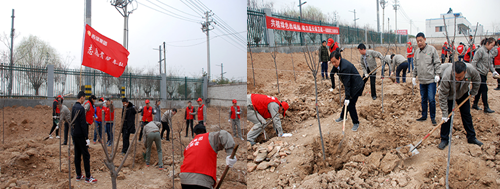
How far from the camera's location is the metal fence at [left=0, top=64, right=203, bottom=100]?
6.66m

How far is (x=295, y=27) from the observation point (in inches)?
295

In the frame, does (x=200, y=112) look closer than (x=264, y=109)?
No

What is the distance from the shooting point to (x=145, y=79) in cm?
855

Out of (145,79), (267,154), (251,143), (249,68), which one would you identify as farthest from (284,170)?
(145,79)

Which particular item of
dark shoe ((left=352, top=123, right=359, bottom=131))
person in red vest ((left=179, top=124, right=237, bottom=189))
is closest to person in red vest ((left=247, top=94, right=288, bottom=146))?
dark shoe ((left=352, top=123, right=359, bottom=131))

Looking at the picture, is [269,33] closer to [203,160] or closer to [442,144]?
[442,144]

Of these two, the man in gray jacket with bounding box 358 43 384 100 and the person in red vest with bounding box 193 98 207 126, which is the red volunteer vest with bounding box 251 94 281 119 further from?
the person in red vest with bounding box 193 98 207 126

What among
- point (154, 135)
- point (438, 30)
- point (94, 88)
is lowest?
point (154, 135)

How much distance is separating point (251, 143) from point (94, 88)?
6.91 m

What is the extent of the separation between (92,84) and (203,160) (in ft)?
24.6

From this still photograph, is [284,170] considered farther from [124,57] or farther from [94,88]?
[94,88]

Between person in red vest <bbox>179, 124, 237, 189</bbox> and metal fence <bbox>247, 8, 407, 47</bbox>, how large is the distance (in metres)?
1.52

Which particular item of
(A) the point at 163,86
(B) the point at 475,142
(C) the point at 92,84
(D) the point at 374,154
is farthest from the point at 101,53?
(B) the point at 475,142

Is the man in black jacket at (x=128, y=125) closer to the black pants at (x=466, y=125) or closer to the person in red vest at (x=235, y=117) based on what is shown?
the person in red vest at (x=235, y=117)
